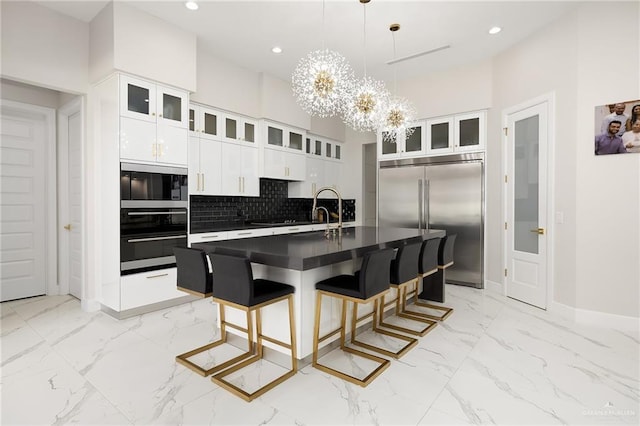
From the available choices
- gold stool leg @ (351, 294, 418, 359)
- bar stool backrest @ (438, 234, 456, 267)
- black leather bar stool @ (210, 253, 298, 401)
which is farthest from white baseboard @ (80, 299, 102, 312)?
bar stool backrest @ (438, 234, 456, 267)

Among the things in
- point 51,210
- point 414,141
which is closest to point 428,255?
point 414,141

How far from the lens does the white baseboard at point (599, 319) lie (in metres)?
3.31

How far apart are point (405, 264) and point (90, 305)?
347 centimetres

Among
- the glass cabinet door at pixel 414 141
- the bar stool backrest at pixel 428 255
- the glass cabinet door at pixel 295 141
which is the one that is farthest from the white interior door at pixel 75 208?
the glass cabinet door at pixel 414 141

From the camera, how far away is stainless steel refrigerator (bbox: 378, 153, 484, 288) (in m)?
4.98

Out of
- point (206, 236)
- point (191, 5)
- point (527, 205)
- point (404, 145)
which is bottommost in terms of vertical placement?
point (206, 236)

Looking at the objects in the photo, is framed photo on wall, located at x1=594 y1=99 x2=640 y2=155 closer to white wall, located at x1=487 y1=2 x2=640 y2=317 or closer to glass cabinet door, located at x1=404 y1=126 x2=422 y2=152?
white wall, located at x1=487 y1=2 x2=640 y2=317

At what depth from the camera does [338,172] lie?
7027 millimetres

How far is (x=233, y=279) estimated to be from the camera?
2.14 m

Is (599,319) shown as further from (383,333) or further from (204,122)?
(204,122)

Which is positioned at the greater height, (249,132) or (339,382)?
(249,132)

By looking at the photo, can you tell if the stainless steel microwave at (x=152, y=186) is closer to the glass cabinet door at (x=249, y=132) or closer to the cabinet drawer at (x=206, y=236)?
the cabinet drawer at (x=206, y=236)

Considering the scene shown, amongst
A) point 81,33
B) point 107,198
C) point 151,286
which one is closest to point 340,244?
point 151,286

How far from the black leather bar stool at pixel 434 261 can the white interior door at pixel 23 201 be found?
4.67 m
